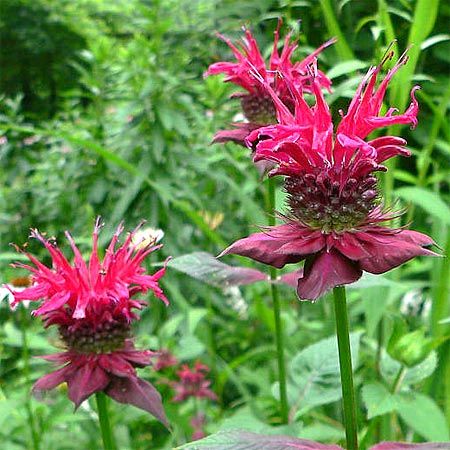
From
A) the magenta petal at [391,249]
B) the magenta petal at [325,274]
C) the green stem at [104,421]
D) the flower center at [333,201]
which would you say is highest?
the flower center at [333,201]

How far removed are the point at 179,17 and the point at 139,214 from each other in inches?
41.1

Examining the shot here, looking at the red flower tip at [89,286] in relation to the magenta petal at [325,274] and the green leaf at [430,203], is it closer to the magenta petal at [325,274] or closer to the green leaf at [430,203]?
the magenta petal at [325,274]

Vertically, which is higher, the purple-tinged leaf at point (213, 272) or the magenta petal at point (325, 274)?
the magenta petal at point (325, 274)

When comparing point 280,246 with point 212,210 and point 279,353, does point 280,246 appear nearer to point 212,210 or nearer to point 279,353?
point 279,353

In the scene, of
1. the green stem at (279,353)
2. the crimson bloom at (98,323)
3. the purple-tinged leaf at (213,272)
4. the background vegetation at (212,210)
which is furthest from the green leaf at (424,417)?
the crimson bloom at (98,323)

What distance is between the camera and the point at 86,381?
0.88 meters

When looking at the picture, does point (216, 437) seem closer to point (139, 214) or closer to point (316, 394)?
point (316, 394)

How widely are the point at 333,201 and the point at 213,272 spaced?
372 mm

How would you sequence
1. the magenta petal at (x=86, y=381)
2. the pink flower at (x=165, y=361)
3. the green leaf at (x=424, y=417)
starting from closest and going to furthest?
the magenta petal at (x=86, y=381) → the green leaf at (x=424, y=417) → the pink flower at (x=165, y=361)

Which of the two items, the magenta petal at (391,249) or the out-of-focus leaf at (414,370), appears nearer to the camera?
the magenta petal at (391,249)

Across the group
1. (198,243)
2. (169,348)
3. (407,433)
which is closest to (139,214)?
(198,243)

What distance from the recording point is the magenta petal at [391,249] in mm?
647

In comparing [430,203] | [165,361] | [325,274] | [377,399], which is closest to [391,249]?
[325,274]

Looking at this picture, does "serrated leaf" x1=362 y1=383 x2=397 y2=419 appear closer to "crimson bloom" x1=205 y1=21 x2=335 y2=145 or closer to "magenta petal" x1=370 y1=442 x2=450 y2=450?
"magenta petal" x1=370 y1=442 x2=450 y2=450
